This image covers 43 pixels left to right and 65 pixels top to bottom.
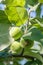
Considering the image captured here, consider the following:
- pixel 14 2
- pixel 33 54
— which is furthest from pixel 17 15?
pixel 33 54

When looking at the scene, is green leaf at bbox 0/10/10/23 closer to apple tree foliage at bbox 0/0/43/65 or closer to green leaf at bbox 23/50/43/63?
apple tree foliage at bbox 0/0/43/65

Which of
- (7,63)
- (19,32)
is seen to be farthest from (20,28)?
(7,63)

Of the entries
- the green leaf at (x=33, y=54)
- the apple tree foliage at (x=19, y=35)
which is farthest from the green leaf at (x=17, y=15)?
the green leaf at (x=33, y=54)

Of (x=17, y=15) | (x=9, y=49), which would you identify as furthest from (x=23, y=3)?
(x=9, y=49)

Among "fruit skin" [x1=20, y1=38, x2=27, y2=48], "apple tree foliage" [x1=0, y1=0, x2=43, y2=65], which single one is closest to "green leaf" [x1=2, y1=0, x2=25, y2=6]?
"apple tree foliage" [x1=0, y1=0, x2=43, y2=65]

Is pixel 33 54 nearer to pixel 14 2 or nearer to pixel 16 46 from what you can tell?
pixel 16 46

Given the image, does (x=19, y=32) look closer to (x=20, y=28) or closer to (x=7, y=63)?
(x=20, y=28)

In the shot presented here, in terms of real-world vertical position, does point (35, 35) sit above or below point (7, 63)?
above

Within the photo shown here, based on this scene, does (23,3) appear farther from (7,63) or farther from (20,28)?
(7,63)
